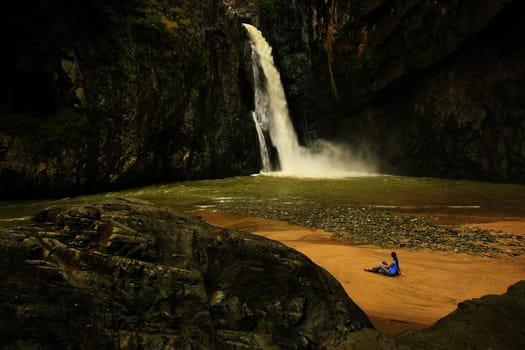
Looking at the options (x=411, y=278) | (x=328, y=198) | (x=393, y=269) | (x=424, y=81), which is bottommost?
(x=411, y=278)

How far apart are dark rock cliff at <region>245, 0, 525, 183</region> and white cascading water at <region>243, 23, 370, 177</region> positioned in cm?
152

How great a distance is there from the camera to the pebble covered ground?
589 cm

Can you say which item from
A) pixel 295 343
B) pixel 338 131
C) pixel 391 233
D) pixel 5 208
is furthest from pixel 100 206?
pixel 338 131

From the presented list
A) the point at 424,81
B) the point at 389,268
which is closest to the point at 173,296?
the point at 389,268

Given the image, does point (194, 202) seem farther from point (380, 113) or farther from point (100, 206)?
point (380, 113)

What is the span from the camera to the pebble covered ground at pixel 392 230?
19.3 ft

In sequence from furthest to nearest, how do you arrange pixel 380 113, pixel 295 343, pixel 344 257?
1. pixel 380 113
2. pixel 344 257
3. pixel 295 343

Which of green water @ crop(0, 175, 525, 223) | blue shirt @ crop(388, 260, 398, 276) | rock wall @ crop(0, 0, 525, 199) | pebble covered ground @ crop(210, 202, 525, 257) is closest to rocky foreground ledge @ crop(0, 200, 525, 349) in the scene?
blue shirt @ crop(388, 260, 398, 276)

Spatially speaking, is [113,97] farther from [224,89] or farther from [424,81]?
[424,81]

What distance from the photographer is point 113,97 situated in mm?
13047

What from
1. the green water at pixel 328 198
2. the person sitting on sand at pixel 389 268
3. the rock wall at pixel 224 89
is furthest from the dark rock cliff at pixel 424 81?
the person sitting on sand at pixel 389 268

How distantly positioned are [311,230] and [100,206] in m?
4.95

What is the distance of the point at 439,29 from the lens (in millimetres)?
17000

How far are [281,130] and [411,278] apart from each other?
2104cm
